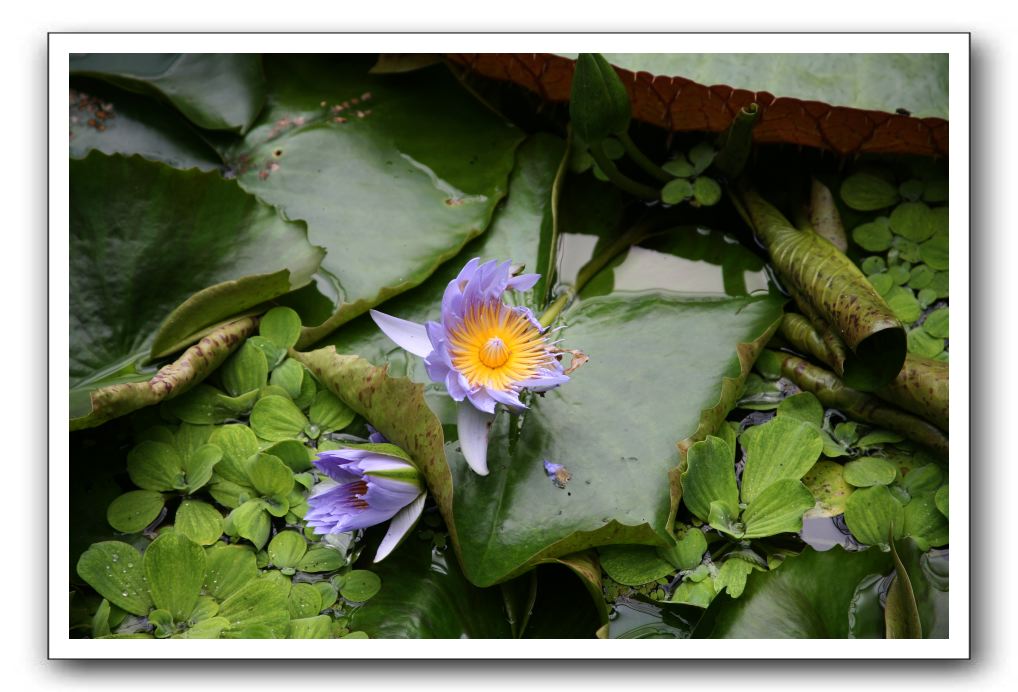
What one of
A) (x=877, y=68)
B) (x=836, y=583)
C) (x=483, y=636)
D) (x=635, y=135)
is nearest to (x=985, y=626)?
(x=836, y=583)

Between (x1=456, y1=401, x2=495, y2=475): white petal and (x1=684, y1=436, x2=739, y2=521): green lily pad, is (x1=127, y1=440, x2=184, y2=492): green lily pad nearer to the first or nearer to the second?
(x1=456, y1=401, x2=495, y2=475): white petal

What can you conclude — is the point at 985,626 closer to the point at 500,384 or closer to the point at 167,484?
the point at 500,384

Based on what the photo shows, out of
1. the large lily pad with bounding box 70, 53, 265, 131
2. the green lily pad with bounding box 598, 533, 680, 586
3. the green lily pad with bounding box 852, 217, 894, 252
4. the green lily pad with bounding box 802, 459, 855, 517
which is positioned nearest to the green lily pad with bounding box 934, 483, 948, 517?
the green lily pad with bounding box 802, 459, 855, 517

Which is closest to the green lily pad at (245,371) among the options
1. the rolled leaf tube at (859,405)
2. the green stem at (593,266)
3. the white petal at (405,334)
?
the white petal at (405,334)

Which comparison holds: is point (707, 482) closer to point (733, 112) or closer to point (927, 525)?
point (927, 525)

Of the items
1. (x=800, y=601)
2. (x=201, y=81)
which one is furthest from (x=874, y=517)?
(x=201, y=81)

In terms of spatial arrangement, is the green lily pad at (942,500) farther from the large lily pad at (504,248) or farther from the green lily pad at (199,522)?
the green lily pad at (199,522)
